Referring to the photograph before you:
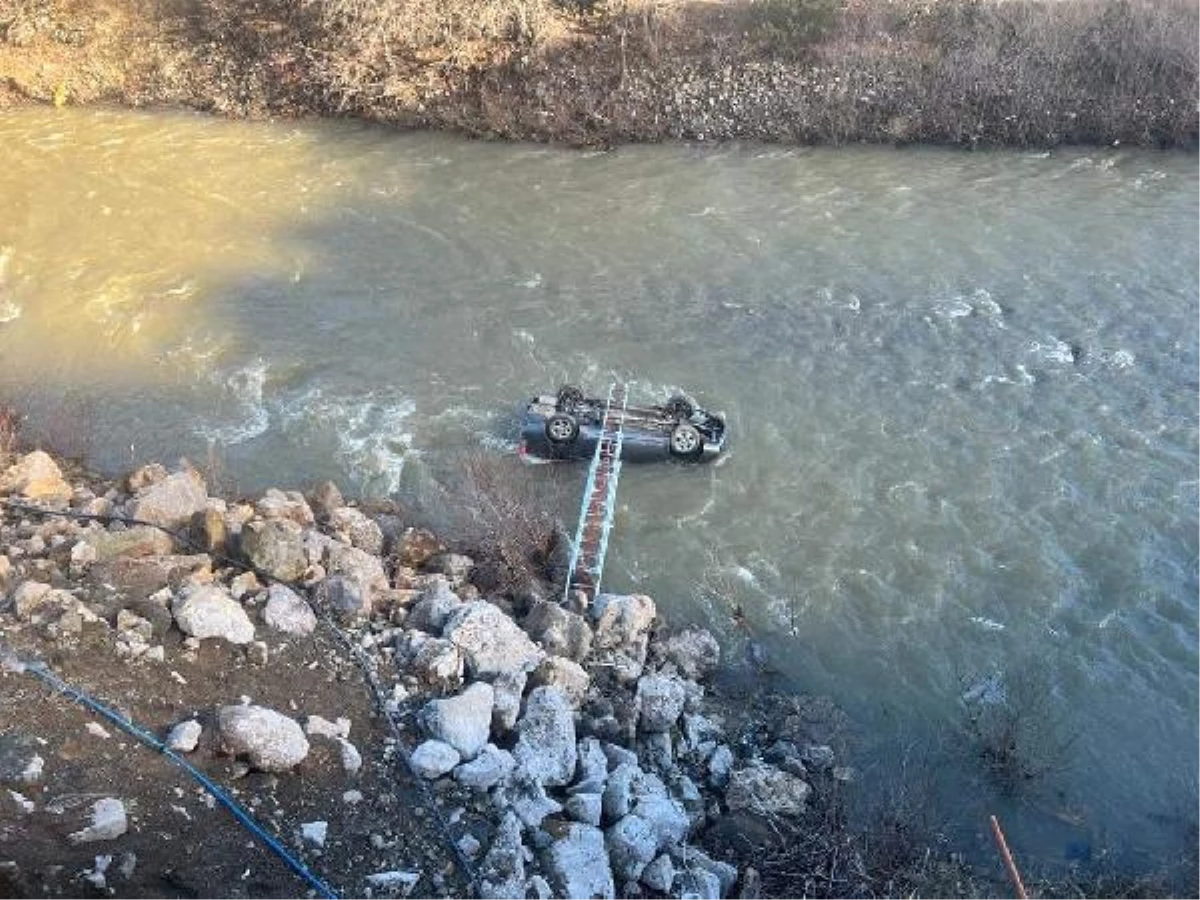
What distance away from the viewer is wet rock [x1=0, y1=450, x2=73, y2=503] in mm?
12891

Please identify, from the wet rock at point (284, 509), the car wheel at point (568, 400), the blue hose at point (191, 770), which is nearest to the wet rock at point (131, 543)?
the wet rock at point (284, 509)

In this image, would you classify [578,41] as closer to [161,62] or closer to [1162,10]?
[161,62]

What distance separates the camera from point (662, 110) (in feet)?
90.0

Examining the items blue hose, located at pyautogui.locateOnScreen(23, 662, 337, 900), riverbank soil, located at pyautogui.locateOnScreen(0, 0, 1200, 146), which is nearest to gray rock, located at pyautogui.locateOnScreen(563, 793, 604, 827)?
blue hose, located at pyautogui.locateOnScreen(23, 662, 337, 900)

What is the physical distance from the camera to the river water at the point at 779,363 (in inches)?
490

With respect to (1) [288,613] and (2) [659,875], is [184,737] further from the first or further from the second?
(2) [659,875]

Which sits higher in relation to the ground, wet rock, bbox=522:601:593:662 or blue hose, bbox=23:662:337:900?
blue hose, bbox=23:662:337:900

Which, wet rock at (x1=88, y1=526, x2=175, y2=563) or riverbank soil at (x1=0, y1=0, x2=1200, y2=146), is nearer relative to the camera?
wet rock at (x1=88, y1=526, x2=175, y2=563)

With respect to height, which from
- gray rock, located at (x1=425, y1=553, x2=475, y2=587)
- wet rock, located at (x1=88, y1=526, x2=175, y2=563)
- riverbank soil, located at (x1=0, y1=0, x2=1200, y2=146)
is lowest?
gray rock, located at (x1=425, y1=553, x2=475, y2=587)

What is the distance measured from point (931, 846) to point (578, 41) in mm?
23814

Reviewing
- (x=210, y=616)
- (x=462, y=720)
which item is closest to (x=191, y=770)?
(x=210, y=616)

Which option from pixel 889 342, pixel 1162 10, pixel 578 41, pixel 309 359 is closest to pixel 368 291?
pixel 309 359

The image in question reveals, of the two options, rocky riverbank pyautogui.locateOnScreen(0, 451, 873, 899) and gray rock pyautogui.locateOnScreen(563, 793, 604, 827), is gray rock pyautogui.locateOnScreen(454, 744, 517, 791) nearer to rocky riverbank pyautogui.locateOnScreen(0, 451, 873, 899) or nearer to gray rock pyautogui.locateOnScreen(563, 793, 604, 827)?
rocky riverbank pyautogui.locateOnScreen(0, 451, 873, 899)

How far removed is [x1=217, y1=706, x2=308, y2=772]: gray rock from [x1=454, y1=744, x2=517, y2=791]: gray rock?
1.28m
